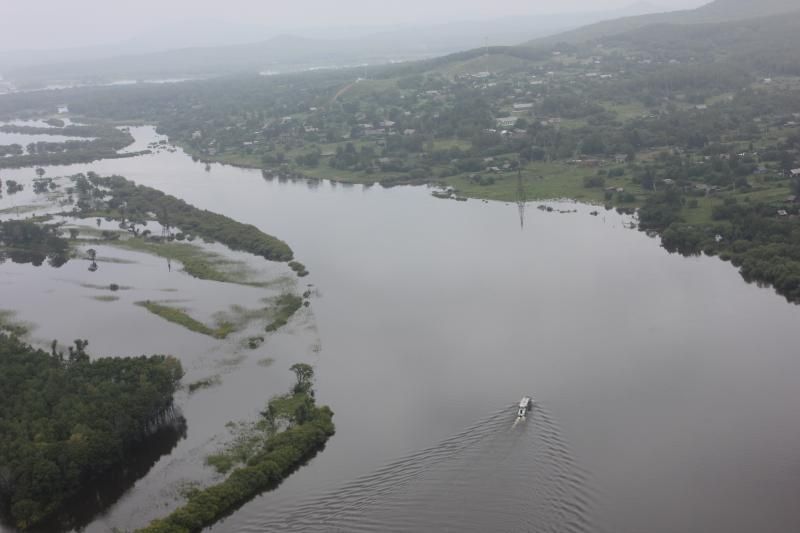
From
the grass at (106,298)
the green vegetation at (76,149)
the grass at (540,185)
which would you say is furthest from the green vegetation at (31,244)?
the green vegetation at (76,149)

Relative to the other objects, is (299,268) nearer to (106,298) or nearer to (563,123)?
(106,298)

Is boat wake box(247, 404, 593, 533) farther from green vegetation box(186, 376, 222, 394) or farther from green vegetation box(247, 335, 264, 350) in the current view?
green vegetation box(247, 335, 264, 350)

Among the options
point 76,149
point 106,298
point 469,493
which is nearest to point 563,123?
point 106,298

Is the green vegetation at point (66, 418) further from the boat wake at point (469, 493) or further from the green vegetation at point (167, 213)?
the green vegetation at point (167, 213)

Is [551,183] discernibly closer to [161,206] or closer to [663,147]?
[663,147]

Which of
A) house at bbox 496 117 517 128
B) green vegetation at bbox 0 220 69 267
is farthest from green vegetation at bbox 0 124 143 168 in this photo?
house at bbox 496 117 517 128

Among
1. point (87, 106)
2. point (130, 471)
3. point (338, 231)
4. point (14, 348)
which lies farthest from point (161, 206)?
point (87, 106)
